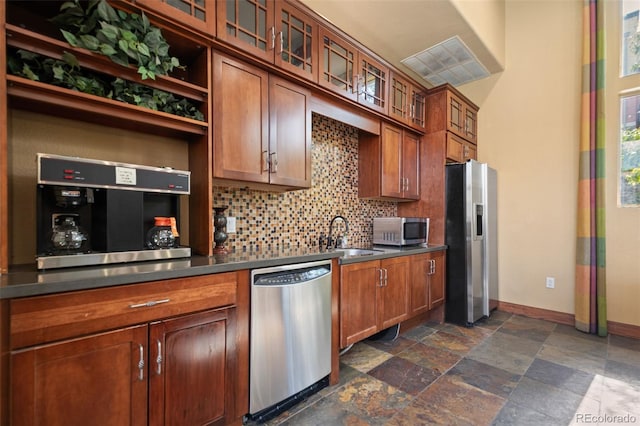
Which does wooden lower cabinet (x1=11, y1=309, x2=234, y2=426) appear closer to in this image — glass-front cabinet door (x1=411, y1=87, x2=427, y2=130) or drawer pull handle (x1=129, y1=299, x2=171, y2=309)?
drawer pull handle (x1=129, y1=299, x2=171, y2=309)

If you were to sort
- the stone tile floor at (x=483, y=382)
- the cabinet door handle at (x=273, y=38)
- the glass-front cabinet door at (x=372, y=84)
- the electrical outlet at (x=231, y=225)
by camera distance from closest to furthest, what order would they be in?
the stone tile floor at (x=483, y=382) → the cabinet door handle at (x=273, y=38) → the electrical outlet at (x=231, y=225) → the glass-front cabinet door at (x=372, y=84)

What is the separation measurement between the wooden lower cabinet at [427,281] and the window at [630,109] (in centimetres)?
188

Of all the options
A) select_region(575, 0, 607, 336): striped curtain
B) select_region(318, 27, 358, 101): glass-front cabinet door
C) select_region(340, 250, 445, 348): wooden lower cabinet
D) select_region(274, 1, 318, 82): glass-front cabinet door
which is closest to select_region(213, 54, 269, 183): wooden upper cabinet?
select_region(274, 1, 318, 82): glass-front cabinet door

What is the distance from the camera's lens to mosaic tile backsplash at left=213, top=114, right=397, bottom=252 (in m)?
2.21

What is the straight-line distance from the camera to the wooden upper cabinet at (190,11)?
144 centimetres

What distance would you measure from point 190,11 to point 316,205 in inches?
67.1

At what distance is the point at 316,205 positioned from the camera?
2.76m

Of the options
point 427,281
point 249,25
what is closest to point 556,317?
point 427,281

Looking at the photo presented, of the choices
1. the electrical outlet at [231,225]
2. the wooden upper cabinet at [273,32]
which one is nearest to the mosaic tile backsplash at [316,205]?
the electrical outlet at [231,225]

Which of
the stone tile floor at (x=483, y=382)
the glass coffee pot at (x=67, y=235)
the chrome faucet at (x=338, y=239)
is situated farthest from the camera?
the chrome faucet at (x=338, y=239)

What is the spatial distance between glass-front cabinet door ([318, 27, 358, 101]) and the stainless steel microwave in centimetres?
127

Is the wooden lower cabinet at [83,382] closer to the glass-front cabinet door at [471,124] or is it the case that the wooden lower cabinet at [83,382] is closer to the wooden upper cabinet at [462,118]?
the wooden upper cabinet at [462,118]

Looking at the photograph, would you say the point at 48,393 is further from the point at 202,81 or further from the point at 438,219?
the point at 438,219

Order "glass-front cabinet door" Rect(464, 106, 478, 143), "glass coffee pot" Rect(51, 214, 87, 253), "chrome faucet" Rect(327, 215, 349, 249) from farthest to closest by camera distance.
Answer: "glass-front cabinet door" Rect(464, 106, 478, 143) → "chrome faucet" Rect(327, 215, 349, 249) → "glass coffee pot" Rect(51, 214, 87, 253)
